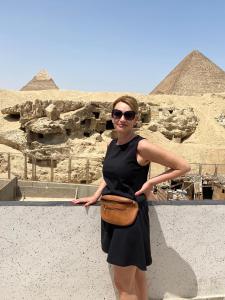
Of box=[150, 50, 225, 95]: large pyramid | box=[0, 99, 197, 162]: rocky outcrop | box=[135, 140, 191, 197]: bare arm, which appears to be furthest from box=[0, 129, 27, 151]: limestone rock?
box=[150, 50, 225, 95]: large pyramid

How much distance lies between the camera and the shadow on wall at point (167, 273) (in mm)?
2981

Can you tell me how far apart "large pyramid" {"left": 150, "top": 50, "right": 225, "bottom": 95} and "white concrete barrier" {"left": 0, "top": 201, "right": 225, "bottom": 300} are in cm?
4596

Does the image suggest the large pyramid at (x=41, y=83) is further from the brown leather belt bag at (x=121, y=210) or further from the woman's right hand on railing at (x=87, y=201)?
the brown leather belt bag at (x=121, y=210)

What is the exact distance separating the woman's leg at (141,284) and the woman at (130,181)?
2 cm

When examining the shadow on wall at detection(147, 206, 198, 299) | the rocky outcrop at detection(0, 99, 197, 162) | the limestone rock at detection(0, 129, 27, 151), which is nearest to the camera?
the shadow on wall at detection(147, 206, 198, 299)

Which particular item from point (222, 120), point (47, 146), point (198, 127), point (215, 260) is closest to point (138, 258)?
point (215, 260)

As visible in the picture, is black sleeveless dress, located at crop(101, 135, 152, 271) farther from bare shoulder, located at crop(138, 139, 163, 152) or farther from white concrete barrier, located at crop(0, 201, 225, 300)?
white concrete barrier, located at crop(0, 201, 225, 300)

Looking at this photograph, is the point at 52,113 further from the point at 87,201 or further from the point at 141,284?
the point at 141,284

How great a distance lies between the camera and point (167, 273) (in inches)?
120

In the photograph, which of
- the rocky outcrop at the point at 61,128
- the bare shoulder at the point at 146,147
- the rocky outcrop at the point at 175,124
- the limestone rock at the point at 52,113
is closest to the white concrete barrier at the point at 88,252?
the bare shoulder at the point at 146,147

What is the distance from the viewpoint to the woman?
96.7 inches

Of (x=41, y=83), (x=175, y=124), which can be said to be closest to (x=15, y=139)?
(x=175, y=124)

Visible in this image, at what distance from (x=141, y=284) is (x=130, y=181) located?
827 millimetres

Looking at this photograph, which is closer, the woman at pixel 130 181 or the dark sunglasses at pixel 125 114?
the woman at pixel 130 181
